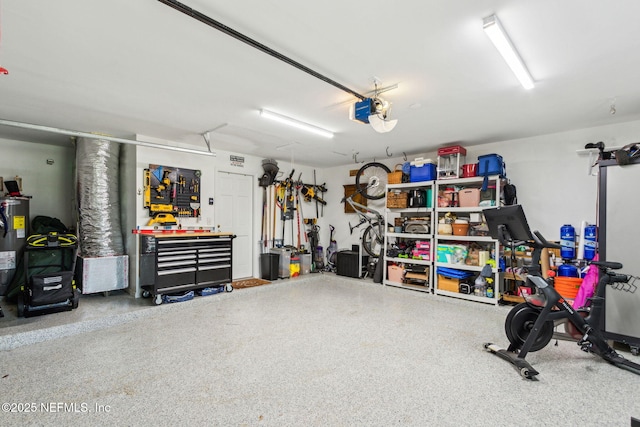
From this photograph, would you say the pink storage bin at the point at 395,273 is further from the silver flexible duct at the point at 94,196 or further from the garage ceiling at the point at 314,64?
the silver flexible duct at the point at 94,196

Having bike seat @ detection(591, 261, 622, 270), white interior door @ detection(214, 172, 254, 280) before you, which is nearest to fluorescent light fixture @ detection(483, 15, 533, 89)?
bike seat @ detection(591, 261, 622, 270)

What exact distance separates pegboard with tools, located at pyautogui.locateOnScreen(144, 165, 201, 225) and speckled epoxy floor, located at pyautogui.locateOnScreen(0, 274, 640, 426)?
5.56 feet

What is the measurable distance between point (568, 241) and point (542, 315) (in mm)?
2324

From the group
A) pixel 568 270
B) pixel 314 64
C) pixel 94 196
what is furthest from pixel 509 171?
pixel 94 196

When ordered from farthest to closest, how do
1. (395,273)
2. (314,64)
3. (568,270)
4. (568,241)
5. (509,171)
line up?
(395,273) → (509,171) → (568,241) → (568,270) → (314,64)

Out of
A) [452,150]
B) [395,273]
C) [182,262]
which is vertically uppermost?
[452,150]

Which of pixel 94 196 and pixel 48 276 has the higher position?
pixel 94 196

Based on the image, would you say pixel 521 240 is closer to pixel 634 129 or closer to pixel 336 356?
pixel 336 356

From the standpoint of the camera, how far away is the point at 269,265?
6.12 meters

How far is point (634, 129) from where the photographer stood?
400cm

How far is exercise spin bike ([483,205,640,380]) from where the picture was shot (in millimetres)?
2633

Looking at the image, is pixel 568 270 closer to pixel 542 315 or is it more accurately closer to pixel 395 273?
pixel 542 315

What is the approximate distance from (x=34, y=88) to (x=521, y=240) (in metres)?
5.13

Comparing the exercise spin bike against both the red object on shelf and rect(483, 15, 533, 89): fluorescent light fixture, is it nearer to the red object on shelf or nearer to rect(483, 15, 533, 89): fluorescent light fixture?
rect(483, 15, 533, 89): fluorescent light fixture
